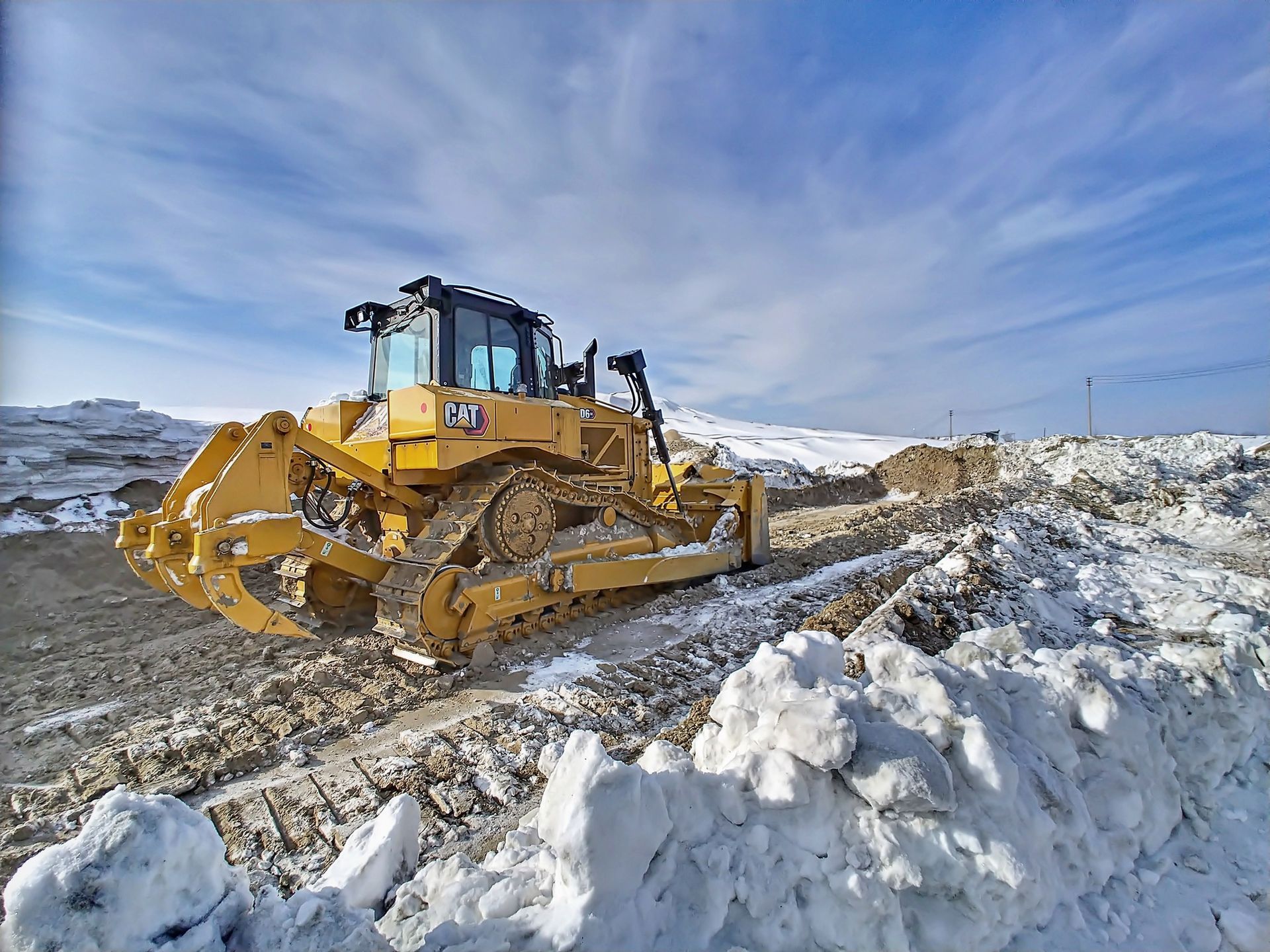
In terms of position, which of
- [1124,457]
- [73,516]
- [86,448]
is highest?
[86,448]

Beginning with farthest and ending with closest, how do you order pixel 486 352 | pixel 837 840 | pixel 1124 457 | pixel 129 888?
1. pixel 1124 457
2. pixel 486 352
3. pixel 837 840
4. pixel 129 888

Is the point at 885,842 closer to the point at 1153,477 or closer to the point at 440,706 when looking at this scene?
the point at 440,706

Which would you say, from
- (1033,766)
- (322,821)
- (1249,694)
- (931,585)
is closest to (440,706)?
(322,821)

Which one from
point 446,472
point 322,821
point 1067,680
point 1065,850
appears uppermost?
point 446,472

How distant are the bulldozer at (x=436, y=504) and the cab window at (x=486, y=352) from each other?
2cm

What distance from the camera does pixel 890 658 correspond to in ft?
8.26

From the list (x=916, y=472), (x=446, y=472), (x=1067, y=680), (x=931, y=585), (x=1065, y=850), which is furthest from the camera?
(x=916, y=472)

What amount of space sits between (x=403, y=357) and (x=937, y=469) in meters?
19.3

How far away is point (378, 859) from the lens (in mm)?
1886

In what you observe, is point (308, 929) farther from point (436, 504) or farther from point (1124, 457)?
point (1124, 457)

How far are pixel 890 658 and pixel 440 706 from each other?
302 cm

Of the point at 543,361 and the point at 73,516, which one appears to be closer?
the point at 543,361

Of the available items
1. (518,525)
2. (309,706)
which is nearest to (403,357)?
(518,525)

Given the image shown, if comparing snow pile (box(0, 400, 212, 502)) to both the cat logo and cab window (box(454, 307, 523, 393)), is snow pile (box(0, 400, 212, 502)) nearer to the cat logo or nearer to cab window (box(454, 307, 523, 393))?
cab window (box(454, 307, 523, 393))
